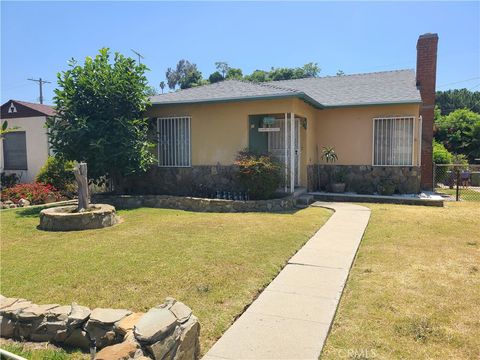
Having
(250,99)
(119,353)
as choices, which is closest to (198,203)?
(250,99)

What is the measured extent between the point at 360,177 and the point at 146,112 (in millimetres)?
8022

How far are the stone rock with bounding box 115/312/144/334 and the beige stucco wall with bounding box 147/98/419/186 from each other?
28.8 feet

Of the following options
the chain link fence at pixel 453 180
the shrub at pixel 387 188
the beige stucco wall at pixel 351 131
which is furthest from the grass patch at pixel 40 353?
the chain link fence at pixel 453 180

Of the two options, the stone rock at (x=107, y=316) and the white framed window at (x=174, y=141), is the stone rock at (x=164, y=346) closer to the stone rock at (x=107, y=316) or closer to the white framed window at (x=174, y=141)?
the stone rock at (x=107, y=316)

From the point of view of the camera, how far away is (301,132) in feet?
43.2

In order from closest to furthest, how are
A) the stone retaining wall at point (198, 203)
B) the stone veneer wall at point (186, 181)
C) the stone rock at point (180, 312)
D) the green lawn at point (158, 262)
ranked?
the stone rock at point (180, 312) < the green lawn at point (158, 262) < the stone retaining wall at point (198, 203) < the stone veneer wall at point (186, 181)

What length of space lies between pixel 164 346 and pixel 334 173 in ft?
39.0

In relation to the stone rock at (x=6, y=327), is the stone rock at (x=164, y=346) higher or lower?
higher

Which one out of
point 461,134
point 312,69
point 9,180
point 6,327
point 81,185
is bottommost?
point 6,327

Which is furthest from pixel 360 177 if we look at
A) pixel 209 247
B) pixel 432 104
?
pixel 209 247

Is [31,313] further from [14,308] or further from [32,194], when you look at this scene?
[32,194]

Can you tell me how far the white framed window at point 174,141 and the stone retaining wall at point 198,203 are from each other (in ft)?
6.93

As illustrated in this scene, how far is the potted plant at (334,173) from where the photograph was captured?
1329 cm

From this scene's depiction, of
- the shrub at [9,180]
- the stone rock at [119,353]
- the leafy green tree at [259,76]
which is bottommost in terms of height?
the stone rock at [119,353]
